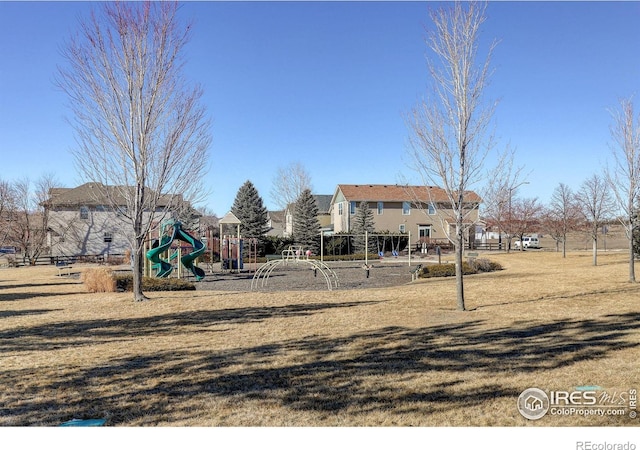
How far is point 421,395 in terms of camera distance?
455 cm

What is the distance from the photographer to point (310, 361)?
597cm

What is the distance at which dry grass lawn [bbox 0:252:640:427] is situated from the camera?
4.20 meters

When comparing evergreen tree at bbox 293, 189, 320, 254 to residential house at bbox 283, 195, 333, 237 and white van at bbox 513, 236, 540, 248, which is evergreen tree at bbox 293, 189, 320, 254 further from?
white van at bbox 513, 236, 540, 248

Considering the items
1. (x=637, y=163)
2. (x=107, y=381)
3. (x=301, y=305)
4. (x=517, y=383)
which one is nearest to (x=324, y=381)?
(x=517, y=383)

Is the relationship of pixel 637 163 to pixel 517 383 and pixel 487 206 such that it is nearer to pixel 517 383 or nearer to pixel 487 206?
pixel 487 206

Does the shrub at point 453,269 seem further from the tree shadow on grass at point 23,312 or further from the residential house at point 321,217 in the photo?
the residential house at point 321,217

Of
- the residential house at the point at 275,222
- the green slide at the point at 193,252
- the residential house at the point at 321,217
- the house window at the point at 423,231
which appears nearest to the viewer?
the green slide at the point at 193,252

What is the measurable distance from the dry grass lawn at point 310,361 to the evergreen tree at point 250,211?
32.2 m

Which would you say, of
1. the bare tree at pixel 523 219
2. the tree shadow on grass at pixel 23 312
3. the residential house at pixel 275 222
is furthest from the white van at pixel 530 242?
the tree shadow on grass at pixel 23 312

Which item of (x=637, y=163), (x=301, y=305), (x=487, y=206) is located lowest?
(x=301, y=305)

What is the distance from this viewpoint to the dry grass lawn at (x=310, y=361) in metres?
4.20

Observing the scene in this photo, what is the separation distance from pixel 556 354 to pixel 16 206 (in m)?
45.8

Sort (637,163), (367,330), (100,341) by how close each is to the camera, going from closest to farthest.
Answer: (100,341)
(367,330)
(637,163)

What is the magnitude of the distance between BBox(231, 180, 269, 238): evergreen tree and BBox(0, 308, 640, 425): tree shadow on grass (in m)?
36.5
